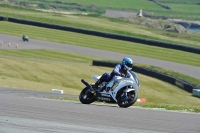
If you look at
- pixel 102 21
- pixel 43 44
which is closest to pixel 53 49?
pixel 43 44

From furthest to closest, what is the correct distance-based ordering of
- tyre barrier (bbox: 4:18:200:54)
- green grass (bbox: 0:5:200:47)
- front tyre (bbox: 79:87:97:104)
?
1. green grass (bbox: 0:5:200:47)
2. tyre barrier (bbox: 4:18:200:54)
3. front tyre (bbox: 79:87:97:104)

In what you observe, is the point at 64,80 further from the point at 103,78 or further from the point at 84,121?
the point at 84,121

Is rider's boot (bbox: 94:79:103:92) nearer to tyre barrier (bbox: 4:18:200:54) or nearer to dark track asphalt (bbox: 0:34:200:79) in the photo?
dark track asphalt (bbox: 0:34:200:79)

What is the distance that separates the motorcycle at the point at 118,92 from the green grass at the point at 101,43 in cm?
3367

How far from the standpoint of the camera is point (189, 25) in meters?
150

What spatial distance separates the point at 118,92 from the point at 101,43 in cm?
4429

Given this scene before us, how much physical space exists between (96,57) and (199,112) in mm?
36802

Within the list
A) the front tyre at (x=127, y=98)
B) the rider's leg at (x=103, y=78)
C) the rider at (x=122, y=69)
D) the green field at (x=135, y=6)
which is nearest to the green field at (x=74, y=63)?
the front tyre at (x=127, y=98)

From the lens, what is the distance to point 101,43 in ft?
201

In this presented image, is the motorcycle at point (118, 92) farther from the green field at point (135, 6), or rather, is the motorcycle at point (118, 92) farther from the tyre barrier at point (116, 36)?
the green field at point (135, 6)

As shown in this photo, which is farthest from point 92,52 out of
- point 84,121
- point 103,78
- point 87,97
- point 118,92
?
point 84,121

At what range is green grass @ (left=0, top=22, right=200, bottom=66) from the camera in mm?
54456

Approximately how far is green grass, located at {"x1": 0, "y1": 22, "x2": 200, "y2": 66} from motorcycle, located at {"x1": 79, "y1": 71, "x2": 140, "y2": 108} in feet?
110

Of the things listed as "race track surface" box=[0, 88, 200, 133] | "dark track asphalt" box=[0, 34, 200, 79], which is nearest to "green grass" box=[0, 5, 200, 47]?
"dark track asphalt" box=[0, 34, 200, 79]
